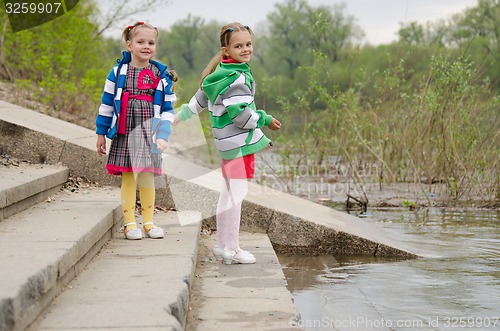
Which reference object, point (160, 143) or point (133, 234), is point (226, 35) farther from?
point (133, 234)

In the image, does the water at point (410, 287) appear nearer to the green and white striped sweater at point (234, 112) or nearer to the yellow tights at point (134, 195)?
the green and white striped sweater at point (234, 112)

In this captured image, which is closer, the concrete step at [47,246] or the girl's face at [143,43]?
the concrete step at [47,246]

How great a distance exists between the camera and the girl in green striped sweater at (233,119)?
14.5 ft

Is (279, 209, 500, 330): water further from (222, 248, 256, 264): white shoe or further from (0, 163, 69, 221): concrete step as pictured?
(0, 163, 69, 221): concrete step

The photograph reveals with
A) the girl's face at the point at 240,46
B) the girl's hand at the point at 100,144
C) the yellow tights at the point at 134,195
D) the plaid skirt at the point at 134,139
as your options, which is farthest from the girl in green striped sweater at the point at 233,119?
the girl's hand at the point at 100,144

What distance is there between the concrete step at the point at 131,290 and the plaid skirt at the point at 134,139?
18.7 inches

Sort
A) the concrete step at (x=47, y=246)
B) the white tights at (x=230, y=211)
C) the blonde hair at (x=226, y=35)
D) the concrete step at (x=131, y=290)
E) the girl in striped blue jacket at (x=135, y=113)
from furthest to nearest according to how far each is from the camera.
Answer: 1. the girl in striped blue jacket at (x=135, y=113)
2. the white tights at (x=230, y=211)
3. the blonde hair at (x=226, y=35)
4. the concrete step at (x=131, y=290)
5. the concrete step at (x=47, y=246)

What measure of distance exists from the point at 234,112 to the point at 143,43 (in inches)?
31.6

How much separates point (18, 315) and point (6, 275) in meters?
0.27

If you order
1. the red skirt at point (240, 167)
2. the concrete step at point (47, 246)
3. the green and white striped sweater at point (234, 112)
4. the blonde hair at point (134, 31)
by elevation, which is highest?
the blonde hair at point (134, 31)

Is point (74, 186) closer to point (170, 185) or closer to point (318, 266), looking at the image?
point (170, 185)

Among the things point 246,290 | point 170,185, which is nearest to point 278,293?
point 246,290

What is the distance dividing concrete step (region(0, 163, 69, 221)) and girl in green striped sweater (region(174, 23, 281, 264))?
47.9 inches

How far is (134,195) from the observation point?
4.84m
